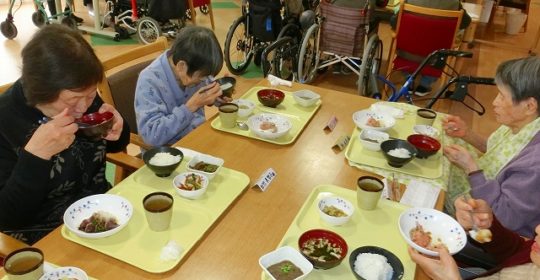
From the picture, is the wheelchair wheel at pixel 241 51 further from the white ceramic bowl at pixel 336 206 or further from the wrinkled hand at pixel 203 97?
the white ceramic bowl at pixel 336 206

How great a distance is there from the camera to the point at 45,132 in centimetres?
121

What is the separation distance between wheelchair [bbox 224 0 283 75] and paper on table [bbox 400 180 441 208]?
3082 mm

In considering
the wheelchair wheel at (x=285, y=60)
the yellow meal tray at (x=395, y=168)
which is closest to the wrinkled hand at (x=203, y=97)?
the yellow meal tray at (x=395, y=168)

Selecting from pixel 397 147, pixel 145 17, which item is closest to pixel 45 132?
pixel 397 147

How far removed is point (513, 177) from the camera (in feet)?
5.02

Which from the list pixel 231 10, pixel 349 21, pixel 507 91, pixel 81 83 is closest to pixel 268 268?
pixel 81 83

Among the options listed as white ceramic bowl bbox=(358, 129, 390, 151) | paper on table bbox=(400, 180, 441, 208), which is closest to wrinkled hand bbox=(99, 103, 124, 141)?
white ceramic bowl bbox=(358, 129, 390, 151)

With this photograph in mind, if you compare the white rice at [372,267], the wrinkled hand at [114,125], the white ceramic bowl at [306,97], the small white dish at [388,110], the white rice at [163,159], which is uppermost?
the wrinkled hand at [114,125]

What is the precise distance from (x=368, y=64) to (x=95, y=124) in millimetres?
2955

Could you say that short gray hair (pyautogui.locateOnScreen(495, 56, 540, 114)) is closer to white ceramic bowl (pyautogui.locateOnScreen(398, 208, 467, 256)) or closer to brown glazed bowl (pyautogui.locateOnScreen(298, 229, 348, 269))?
white ceramic bowl (pyautogui.locateOnScreen(398, 208, 467, 256))

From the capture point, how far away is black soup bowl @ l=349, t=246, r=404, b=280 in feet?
3.58

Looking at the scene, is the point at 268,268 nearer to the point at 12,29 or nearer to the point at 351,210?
the point at 351,210

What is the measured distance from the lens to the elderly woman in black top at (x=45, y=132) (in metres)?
1.22

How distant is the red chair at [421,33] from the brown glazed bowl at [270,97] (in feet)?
6.97
